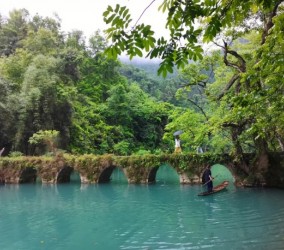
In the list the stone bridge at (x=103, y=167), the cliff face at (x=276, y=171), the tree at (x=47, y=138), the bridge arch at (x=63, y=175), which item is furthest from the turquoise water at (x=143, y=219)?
the tree at (x=47, y=138)

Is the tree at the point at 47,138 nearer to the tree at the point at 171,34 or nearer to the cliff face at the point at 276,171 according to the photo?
the cliff face at the point at 276,171

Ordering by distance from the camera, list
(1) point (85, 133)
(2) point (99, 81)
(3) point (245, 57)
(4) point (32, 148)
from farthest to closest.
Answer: (2) point (99, 81) < (1) point (85, 133) < (4) point (32, 148) < (3) point (245, 57)

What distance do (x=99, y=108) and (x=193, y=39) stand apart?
34.6 metres

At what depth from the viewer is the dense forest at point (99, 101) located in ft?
65.3

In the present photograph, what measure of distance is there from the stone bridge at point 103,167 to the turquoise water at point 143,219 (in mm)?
1735

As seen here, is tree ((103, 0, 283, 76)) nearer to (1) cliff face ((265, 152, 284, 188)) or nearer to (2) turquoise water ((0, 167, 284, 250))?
(2) turquoise water ((0, 167, 284, 250))

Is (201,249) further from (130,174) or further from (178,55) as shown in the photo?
(130,174)

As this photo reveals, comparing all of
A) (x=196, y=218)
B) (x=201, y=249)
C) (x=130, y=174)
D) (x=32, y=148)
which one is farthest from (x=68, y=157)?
(x=201, y=249)

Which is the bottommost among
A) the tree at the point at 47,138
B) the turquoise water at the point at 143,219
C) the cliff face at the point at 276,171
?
the turquoise water at the point at 143,219

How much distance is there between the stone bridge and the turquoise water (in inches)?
68.3

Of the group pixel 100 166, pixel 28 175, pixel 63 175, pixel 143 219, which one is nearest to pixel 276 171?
pixel 143 219

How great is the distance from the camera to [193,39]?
3.09 meters

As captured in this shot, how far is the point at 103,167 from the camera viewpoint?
2411 cm

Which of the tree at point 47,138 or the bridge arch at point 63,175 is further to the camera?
the tree at point 47,138
